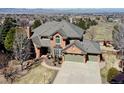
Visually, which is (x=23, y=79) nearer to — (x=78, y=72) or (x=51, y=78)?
(x=51, y=78)

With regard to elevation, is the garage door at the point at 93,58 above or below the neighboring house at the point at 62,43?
below

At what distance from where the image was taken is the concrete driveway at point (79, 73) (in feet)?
64.3

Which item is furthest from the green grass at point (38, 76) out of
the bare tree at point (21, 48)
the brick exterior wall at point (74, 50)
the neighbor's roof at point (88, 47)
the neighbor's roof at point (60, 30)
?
the neighbor's roof at point (60, 30)

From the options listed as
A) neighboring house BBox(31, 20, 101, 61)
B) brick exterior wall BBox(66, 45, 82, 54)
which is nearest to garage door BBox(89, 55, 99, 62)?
neighboring house BBox(31, 20, 101, 61)

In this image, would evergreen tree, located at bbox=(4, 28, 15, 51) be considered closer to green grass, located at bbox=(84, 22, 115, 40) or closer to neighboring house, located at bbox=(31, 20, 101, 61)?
neighboring house, located at bbox=(31, 20, 101, 61)

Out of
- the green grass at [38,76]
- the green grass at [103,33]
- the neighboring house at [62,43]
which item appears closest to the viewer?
the green grass at [38,76]

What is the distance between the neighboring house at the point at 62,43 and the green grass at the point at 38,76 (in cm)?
355

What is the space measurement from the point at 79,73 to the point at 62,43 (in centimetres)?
655

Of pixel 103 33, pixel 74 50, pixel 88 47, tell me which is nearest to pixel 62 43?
pixel 74 50

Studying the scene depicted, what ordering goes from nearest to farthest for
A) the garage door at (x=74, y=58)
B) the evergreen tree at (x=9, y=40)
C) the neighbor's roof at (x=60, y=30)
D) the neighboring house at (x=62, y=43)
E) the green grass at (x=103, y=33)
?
the garage door at (x=74, y=58)
the neighboring house at (x=62, y=43)
the evergreen tree at (x=9, y=40)
the neighbor's roof at (x=60, y=30)
the green grass at (x=103, y=33)

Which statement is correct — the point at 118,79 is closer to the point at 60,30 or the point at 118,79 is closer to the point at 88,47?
the point at 88,47

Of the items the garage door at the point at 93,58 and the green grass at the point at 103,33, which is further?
the green grass at the point at 103,33

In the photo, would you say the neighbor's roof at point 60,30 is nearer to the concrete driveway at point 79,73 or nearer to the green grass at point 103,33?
the concrete driveway at point 79,73

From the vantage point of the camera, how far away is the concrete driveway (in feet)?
64.3
